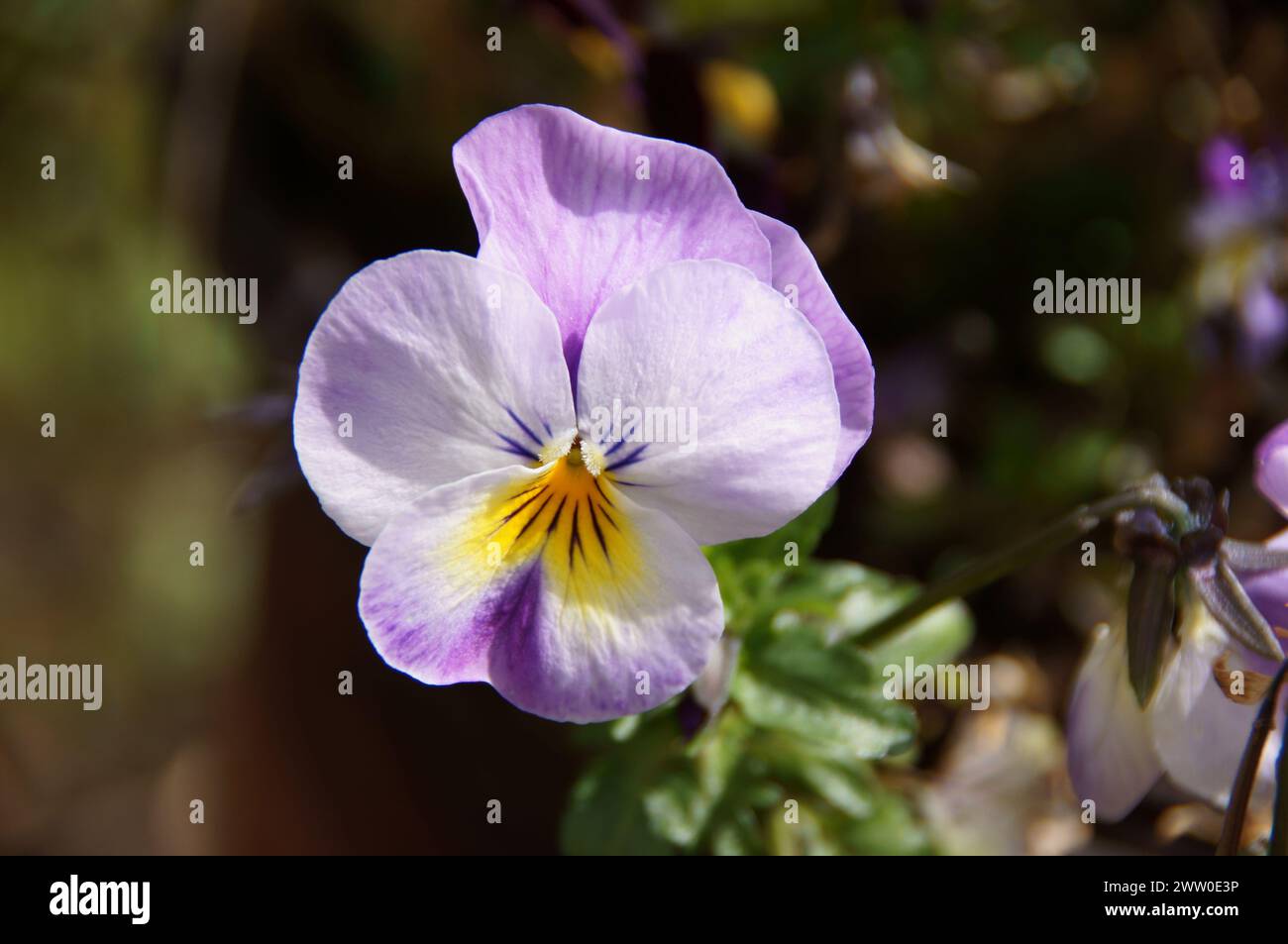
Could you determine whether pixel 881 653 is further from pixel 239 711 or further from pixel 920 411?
pixel 239 711

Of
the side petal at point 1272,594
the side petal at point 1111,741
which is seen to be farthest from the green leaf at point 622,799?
the side petal at point 1272,594

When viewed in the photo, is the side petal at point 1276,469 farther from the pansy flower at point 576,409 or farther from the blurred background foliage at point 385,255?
the blurred background foliage at point 385,255

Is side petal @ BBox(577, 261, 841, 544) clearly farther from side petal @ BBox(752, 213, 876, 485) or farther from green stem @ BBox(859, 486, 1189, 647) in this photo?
green stem @ BBox(859, 486, 1189, 647)

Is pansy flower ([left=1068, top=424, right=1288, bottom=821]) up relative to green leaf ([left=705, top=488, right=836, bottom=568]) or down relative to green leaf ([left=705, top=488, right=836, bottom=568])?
down

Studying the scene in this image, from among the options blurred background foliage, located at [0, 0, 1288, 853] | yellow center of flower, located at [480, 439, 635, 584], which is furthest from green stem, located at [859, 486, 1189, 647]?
blurred background foliage, located at [0, 0, 1288, 853]

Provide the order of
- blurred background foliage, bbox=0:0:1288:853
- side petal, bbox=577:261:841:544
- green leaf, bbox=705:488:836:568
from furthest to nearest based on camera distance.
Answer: blurred background foliage, bbox=0:0:1288:853, green leaf, bbox=705:488:836:568, side petal, bbox=577:261:841:544

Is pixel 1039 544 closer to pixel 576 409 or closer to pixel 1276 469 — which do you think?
pixel 1276 469

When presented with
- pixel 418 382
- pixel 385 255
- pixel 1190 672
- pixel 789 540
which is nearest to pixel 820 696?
pixel 789 540
